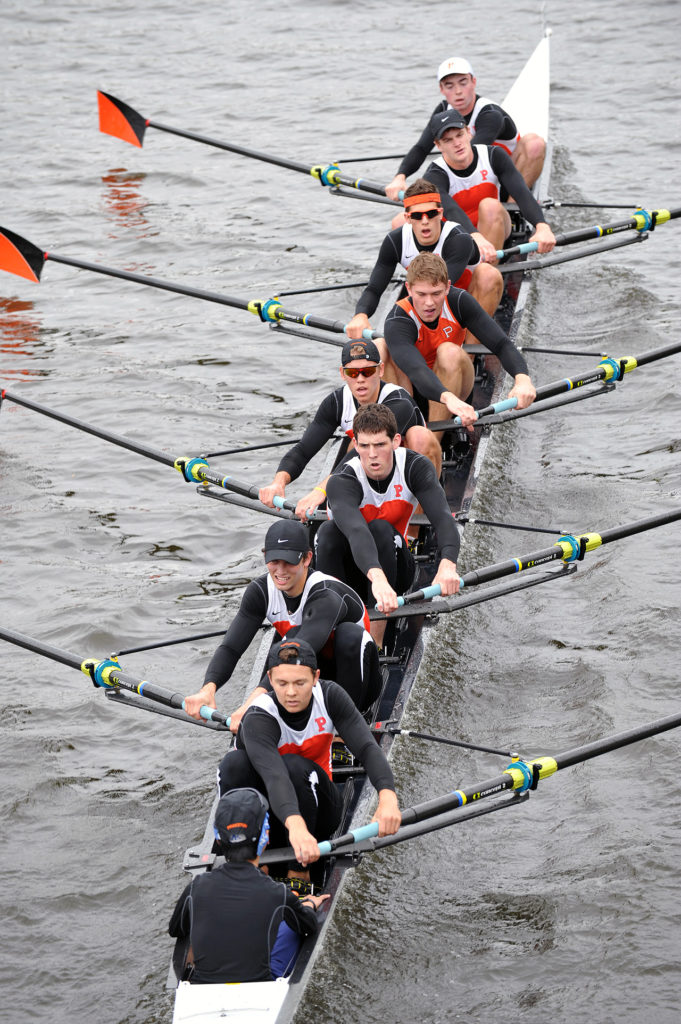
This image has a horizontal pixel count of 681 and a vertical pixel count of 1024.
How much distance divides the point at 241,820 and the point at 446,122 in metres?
6.06

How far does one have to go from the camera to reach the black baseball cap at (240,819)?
470 cm

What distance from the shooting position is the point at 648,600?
7988 mm

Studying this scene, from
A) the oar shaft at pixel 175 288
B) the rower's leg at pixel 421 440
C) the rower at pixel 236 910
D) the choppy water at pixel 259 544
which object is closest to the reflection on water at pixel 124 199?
the choppy water at pixel 259 544

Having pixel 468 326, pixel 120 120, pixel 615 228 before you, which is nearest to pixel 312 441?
pixel 468 326

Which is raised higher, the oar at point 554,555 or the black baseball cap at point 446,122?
the black baseball cap at point 446,122

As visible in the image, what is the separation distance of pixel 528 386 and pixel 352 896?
10.9 feet

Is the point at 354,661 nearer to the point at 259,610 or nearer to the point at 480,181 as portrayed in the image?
the point at 259,610

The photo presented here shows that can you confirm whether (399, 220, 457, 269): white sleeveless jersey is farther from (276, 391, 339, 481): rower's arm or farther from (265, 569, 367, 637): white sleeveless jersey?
(265, 569, 367, 637): white sleeveless jersey

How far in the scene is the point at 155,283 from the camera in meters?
10.5

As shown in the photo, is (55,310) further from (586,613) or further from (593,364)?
(586,613)

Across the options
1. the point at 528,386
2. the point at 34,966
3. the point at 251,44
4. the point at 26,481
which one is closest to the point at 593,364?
the point at 528,386

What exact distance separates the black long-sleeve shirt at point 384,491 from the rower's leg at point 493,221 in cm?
374

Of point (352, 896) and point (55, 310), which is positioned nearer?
point (352, 896)

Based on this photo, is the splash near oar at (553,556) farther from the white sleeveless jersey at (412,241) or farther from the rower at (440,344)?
the white sleeveless jersey at (412,241)
